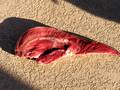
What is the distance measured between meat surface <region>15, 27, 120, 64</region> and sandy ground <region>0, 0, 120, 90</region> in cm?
6

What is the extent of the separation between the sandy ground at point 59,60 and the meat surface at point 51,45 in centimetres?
6

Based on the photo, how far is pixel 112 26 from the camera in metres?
3.79

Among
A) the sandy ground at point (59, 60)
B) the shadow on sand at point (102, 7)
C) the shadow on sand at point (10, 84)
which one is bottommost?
the shadow on sand at point (10, 84)

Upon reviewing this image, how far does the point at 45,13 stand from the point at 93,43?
606 mm

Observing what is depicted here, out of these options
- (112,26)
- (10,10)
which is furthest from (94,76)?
(10,10)

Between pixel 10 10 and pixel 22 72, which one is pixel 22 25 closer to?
pixel 10 10

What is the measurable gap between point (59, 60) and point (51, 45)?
16 centimetres

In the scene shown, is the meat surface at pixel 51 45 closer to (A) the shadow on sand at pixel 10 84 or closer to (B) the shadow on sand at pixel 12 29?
(B) the shadow on sand at pixel 12 29

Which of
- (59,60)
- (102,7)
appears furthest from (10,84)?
(102,7)

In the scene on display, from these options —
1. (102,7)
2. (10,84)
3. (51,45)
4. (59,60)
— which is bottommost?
(10,84)

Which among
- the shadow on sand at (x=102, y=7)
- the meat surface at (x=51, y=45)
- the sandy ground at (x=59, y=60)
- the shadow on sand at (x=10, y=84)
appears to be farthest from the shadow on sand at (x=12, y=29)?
the shadow on sand at (x=102, y=7)

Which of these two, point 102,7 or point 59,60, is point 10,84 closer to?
point 59,60

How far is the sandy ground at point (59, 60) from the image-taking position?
3.45m

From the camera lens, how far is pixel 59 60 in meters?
3.57
